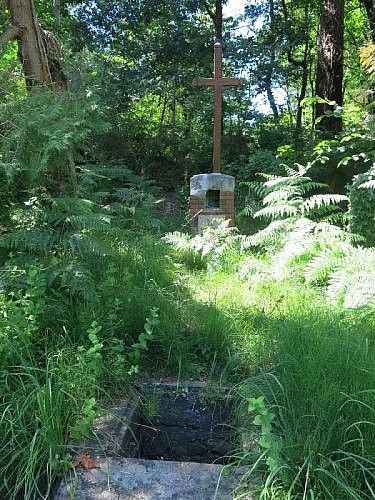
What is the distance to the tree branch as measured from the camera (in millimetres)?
4253

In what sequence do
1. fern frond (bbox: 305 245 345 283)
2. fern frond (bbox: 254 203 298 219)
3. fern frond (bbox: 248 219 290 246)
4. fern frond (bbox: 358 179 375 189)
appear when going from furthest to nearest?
fern frond (bbox: 254 203 298 219)
fern frond (bbox: 248 219 290 246)
fern frond (bbox: 358 179 375 189)
fern frond (bbox: 305 245 345 283)

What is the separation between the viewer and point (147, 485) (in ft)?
6.45

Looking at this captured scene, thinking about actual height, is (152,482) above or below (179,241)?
below

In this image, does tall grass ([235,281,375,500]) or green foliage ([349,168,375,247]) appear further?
green foliage ([349,168,375,247])

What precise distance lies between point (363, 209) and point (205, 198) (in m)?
2.27

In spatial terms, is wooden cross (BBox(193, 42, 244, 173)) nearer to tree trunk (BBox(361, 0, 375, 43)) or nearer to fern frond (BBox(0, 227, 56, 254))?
tree trunk (BBox(361, 0, 375, 43))

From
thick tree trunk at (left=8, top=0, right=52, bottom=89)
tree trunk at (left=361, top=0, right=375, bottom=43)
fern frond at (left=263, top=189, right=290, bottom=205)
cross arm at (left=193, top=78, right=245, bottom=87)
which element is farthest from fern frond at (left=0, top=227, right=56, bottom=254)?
tree trunk at (left=361, top=0, right=375, bottom=43)

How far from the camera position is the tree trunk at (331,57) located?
8789 mm

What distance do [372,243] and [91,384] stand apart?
380cm

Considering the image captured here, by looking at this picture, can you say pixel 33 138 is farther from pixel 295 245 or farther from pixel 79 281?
pixel 295 245

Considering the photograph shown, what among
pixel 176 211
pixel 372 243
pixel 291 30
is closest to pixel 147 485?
pixel 372 243

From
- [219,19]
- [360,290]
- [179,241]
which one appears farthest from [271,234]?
[219,19]

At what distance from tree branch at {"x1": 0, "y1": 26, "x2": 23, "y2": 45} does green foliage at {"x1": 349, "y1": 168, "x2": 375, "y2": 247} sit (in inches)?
146

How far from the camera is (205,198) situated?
6684 millimetres
